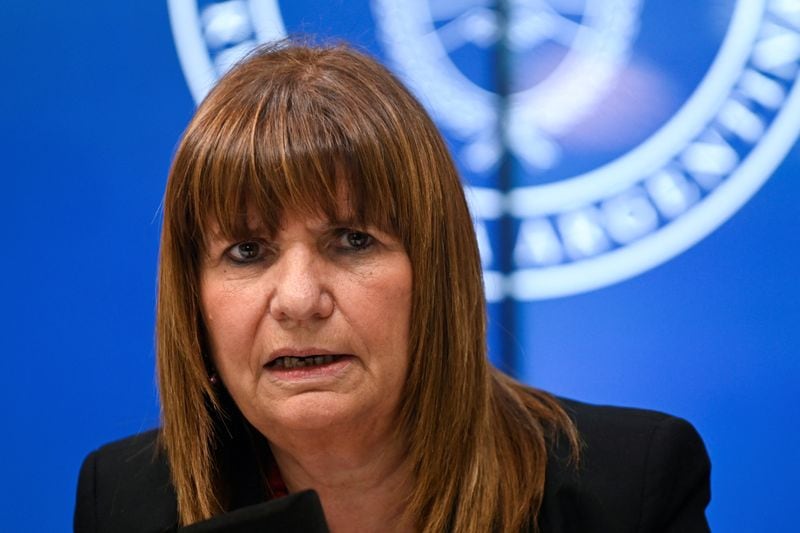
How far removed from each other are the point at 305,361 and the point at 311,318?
61 millimetres

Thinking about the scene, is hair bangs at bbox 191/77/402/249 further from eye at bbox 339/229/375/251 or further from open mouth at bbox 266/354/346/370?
open mouth at bbox 266/354/346/370

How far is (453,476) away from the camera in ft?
4.36

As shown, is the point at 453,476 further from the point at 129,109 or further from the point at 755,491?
the point at 129,109

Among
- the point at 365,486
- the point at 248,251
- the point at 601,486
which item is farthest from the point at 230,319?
the point at 601,486

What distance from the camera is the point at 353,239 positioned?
121 centimetres

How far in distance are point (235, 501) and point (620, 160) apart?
2.46 feet

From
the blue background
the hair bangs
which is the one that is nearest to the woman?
the hair bangs

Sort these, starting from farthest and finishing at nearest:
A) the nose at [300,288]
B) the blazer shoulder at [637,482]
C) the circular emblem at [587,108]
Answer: the circular emblem at [587,108]
the blazer shoulder at [637,482]
the nose at [300,288]

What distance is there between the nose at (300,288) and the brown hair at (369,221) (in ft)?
0.16

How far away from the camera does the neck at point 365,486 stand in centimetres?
132

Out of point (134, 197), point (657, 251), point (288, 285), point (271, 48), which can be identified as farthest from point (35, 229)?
point (657, 251)

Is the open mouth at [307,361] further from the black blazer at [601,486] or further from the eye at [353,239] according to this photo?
the black blazer at [601,486]

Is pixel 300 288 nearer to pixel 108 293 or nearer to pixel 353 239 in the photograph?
pixel 353 239

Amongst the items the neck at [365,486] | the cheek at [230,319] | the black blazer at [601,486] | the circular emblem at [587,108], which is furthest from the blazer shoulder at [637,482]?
the cheek at [230,319]
